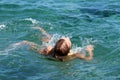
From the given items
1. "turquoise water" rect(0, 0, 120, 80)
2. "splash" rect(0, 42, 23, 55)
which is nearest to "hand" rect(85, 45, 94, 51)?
"turquoise water" rect(0, 0, 120, 80)

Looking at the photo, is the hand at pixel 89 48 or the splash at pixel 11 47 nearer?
the splash at pixel 11 47

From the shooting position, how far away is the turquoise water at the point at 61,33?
→ 363 inches

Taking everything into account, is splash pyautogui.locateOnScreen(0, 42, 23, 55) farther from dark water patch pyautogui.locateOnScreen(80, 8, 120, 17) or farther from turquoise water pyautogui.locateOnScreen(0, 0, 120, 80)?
dark water patch pyautogui.locateOnScreen(80, 8, 120, 17)

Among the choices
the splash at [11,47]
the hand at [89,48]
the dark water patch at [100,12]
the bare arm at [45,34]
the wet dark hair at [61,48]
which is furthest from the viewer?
the dark water patch at [100,12]

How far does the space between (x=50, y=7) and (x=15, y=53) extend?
5.23m

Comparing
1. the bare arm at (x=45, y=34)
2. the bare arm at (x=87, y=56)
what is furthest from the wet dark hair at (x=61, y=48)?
the bare arm at (x=45, y=34)

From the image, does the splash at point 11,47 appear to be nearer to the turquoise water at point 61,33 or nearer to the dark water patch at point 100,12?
the turquoise water at point 61,33

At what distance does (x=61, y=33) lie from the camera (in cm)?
1247

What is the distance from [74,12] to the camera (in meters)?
15.1

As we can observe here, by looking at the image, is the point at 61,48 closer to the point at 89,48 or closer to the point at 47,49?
the point at 47,49

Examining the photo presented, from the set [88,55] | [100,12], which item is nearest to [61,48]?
[88,55]

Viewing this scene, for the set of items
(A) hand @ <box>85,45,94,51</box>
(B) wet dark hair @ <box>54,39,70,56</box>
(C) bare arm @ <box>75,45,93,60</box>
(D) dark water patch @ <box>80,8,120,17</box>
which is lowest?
(C) bare arm @ <box>75,45,93,60</box>

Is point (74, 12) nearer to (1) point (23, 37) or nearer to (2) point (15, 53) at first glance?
(1) point (23, 37)

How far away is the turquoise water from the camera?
9219 mm
